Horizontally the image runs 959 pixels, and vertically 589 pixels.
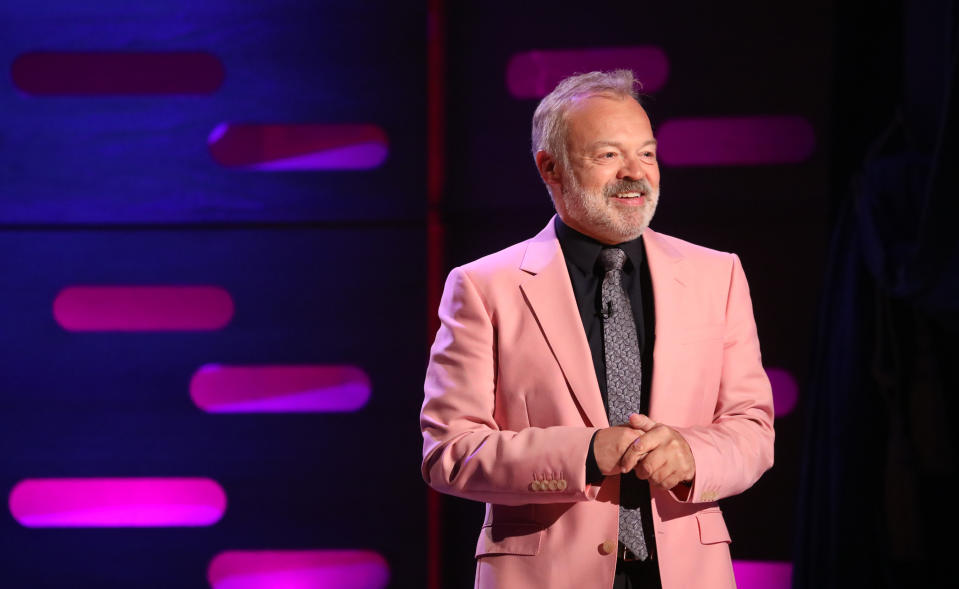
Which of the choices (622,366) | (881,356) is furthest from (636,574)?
(881,356)

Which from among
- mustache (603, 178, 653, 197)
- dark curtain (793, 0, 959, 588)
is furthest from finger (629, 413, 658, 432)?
dark curtain (793, 0, 959, 588)

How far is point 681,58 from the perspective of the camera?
2.30m

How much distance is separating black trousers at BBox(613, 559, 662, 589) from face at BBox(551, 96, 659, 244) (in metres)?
0.52

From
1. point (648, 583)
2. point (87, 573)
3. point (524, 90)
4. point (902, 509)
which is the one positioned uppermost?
point (524, 90)

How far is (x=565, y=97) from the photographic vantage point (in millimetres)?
1552

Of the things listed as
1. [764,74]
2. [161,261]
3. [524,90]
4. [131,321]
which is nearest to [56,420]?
[131,321]

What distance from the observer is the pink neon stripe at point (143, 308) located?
7.67ft

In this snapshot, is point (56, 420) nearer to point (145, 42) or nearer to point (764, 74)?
point (145, 42)

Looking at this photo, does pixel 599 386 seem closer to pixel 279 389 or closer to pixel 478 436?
pixel 478 436

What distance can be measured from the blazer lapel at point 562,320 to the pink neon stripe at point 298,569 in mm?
1144

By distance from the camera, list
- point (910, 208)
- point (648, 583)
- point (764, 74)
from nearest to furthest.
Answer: point (648, 583) < point (910, 208) < point (764, 74)

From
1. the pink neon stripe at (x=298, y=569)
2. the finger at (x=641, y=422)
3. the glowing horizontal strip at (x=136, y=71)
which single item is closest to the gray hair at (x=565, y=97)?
the finger at (x=641, y=422)

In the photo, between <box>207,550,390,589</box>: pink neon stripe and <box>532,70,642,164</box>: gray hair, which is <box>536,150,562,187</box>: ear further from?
<box>207,550,390,589</box>: pink neon stripe

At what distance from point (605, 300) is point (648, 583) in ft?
1.45
